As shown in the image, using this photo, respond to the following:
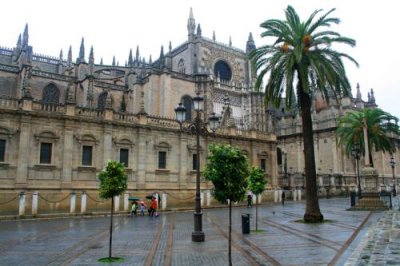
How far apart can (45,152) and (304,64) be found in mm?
18304

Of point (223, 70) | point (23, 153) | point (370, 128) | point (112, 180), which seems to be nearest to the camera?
point (112, 180)

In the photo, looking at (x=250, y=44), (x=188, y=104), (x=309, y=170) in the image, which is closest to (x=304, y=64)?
(x=309, y=170)

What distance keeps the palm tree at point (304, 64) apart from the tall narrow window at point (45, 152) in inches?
606

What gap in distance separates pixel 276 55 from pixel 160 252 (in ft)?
43.2

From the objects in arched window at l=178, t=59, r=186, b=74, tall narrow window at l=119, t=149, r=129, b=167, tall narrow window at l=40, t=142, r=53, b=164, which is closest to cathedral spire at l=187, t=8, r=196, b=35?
arched window at l=178, t=59, r=186, b=74

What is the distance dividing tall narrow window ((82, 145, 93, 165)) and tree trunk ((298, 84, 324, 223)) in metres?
16.1

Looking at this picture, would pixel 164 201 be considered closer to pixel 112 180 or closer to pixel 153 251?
pixel 112 180

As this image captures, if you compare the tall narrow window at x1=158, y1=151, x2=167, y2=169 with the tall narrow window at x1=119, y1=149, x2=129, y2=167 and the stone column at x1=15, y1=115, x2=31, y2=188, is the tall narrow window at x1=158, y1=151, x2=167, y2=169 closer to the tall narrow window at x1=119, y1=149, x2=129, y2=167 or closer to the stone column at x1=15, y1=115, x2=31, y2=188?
the tall narrow window at x1=119, y1=149, x2=129, y2=167

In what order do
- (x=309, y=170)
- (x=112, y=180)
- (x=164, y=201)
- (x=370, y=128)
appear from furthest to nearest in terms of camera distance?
(x=370, y=128) → (x=164, y=201) → (x=309, y=170) → (x=112, y=180)

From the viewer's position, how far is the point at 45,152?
83.9ft

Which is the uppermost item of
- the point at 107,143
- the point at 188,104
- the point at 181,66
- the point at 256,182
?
the point at 181,66

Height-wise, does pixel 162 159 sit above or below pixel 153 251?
above

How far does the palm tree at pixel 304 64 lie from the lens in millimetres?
18766

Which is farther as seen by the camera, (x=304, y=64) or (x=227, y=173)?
(x=304, y=64)
